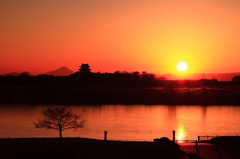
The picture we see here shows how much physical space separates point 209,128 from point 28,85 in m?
107

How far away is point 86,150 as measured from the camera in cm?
2239

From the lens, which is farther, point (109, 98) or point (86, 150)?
point (109, 98)

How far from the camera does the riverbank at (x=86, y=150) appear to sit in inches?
717

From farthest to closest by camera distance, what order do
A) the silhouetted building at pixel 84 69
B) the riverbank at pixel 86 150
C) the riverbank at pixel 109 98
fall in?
the silhouetted building at pixel 84 69 → the riverbank at pixel 109 98 → the riverbank at pixel 86 150

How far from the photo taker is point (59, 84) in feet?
→ 480

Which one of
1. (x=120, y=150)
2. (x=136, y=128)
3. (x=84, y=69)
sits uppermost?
(x=84, y=69)

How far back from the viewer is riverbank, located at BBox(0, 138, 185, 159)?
1822cm

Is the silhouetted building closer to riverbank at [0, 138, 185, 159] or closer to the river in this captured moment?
the river

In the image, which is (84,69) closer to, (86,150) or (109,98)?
(109,98)

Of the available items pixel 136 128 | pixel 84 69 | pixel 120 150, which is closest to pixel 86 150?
pixel 120 150

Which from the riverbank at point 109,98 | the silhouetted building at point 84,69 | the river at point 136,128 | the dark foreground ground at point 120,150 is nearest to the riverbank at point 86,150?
the dark foreground ground at point 120,150

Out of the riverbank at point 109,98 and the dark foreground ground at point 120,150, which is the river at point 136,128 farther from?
the riverbank at point 109,98

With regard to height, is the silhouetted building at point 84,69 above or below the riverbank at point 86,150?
above

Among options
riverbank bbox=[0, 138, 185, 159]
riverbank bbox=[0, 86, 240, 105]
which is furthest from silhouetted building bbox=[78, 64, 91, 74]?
riverbank bbox=[0, 138, 185, 159]
